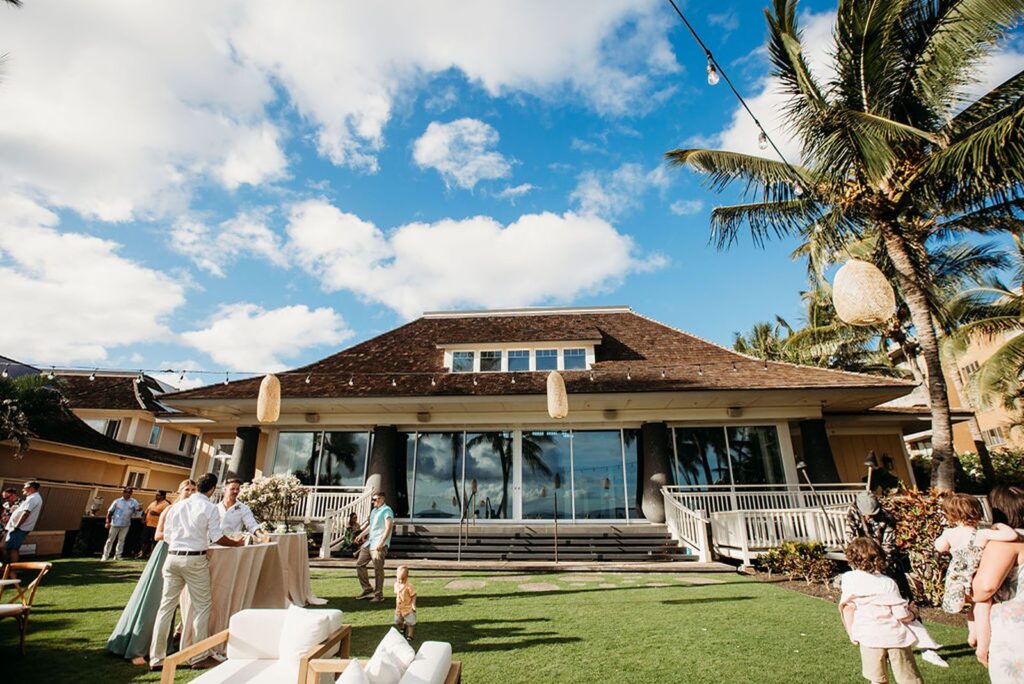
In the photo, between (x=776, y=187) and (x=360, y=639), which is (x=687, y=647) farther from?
(x=776, y=187)

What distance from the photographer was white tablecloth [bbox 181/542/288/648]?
507 centimetres

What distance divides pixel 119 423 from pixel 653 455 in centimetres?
2548

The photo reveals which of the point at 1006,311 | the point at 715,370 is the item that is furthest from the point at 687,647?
the point at 1006,311

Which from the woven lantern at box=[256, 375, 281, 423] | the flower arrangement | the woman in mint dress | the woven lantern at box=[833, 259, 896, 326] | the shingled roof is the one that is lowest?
the woman in mint dress

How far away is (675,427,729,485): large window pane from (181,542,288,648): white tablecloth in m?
10.8

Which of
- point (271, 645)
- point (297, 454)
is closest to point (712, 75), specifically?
point (271, 645)

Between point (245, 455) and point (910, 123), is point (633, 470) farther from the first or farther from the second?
point (245, 455)

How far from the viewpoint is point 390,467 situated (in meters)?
14.1

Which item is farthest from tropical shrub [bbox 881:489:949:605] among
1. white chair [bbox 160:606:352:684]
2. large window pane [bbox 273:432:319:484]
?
large window pane [bbox 273:432:319:484]

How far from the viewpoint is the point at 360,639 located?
17.6ft

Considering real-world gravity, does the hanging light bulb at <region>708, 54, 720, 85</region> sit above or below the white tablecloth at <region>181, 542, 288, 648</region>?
above

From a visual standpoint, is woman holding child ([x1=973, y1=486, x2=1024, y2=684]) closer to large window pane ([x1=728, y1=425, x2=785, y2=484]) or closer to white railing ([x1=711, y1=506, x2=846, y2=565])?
white railing ([x1=711, y1=506, x2=846, y2=565])

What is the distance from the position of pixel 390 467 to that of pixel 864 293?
12.1 meters

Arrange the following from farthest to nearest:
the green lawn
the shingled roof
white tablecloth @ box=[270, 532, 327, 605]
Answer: the shingled roof, white tablecloth @ box=[270, 532, 327, 605], the green lawn
